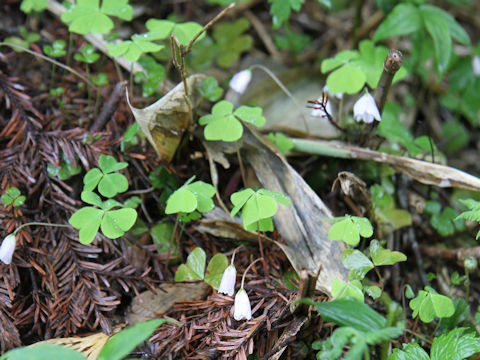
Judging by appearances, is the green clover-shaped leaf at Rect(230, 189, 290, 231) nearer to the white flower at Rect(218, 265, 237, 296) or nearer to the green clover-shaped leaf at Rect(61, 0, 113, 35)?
the white flower at Rect(218, 265, 237, 296)

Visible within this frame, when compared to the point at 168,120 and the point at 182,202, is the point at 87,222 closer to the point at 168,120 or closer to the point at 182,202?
the point at 182,202

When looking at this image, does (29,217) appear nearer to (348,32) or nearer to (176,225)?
(176,225)

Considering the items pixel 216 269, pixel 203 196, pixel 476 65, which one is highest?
pixel 203 196

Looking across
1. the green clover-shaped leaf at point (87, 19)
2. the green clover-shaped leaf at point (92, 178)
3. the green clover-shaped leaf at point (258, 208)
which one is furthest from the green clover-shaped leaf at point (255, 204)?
the green clover-shaped leaf at point (87, 19)

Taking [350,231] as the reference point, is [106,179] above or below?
above

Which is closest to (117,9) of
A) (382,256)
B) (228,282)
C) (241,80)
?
(241,80)

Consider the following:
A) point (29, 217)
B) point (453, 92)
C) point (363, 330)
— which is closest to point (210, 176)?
point (29, 217)

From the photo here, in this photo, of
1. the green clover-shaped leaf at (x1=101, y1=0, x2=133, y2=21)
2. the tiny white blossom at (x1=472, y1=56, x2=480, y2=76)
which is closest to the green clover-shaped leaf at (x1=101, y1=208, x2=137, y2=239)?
the green clover-shaped leaf at (x1=101, y1=0, x2=133, y2=21)
